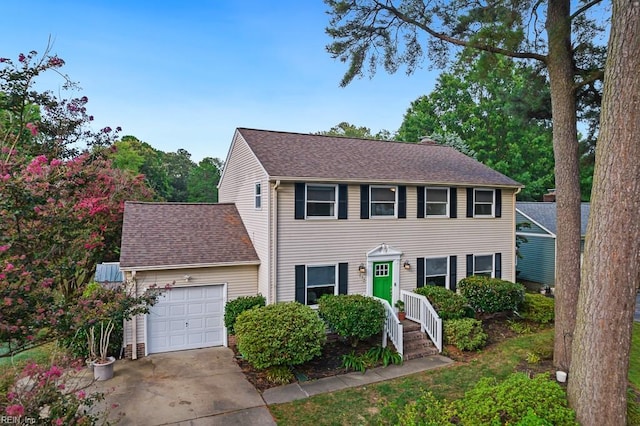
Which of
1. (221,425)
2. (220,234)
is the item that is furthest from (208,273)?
(221,425)

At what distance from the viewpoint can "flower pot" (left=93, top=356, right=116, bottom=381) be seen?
26.7 feet

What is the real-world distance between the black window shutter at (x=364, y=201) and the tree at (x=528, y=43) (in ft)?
11.5

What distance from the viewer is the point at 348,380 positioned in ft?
27.1

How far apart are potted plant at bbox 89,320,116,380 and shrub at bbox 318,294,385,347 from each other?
5305mm

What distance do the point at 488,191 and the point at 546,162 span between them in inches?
698

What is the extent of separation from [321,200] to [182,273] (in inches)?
178

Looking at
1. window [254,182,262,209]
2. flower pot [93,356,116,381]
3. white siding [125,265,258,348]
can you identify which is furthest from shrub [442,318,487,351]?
flower pot [93,356,116,381]

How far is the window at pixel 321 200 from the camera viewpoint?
10.6m

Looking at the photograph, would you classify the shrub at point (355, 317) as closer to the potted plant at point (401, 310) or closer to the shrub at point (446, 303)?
the potted plant at point (401, 310)

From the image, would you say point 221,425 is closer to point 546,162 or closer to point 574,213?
point 574,213

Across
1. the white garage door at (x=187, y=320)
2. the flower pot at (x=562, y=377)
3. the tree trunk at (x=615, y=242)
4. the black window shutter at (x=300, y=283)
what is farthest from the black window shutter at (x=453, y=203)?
the white garage door at (x=187, y=320)

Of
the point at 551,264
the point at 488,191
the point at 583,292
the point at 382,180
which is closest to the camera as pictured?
the point at 583,292

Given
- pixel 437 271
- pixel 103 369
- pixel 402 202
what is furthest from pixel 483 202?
pixel 103 369

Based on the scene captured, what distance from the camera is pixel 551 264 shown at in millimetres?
17312
